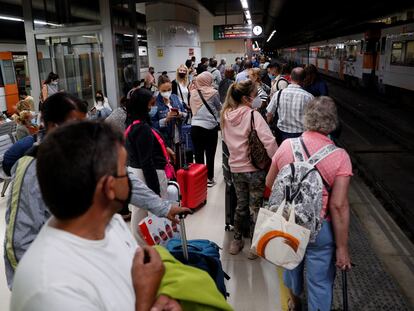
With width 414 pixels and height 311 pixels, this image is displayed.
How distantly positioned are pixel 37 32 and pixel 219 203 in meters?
5.57

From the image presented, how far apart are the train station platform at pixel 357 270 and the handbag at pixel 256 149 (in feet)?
3.28

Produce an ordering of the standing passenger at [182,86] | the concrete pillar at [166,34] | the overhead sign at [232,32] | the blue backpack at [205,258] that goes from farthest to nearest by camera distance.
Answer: the overhead sign at [232,32] → the concrete pillar at [166,34] → the standing passenger at [182,86] → the blue backpack at [205,258]

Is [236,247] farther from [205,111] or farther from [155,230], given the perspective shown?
[205,111]

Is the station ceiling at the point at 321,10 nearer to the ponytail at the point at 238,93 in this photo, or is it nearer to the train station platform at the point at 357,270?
the ponytail at the point at 238,93

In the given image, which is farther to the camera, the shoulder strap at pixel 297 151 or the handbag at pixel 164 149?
the handbag at pixel 164 149

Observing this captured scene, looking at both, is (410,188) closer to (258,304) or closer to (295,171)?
(258,304)

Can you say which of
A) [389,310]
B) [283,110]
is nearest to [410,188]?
[283,110]

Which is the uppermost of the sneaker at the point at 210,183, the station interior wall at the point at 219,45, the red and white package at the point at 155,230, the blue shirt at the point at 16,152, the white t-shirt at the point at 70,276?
the station interior wall at the point at 219,45

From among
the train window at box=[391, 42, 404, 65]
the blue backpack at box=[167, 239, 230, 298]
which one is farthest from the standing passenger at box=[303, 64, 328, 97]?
the train window at box=[391, 42, 404, 65]

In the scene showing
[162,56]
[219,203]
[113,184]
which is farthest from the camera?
[162,56]

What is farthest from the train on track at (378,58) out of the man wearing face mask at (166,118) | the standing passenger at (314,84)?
the man wearing face mask at (166,118)

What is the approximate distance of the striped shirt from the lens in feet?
14.1

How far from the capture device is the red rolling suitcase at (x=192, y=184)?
4.53 m

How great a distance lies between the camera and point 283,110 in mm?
4473
